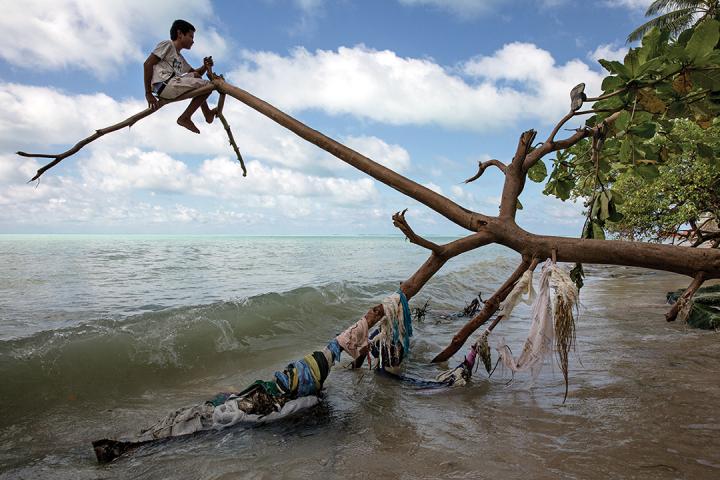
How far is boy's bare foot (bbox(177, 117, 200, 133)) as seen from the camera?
4.42 meters

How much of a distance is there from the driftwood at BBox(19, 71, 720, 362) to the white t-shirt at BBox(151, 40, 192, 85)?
30cm

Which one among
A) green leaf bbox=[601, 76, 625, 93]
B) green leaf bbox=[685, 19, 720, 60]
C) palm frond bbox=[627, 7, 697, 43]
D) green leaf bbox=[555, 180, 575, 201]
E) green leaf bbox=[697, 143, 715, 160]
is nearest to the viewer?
green leaf bbox=[685, 19, 720, 60]

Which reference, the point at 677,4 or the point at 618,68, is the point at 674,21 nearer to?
the point at 677,4

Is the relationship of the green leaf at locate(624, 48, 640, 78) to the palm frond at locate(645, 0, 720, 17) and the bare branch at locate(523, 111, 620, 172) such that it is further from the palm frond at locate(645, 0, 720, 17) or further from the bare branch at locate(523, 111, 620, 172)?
the palm frond at locate(645, 0, 720, 17)

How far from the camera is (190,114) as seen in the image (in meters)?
4.36

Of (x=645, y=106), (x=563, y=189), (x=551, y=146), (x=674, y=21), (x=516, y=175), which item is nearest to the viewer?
(x=645, y=106)

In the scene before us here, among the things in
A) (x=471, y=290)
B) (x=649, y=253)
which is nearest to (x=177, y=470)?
(x=649, y=253)

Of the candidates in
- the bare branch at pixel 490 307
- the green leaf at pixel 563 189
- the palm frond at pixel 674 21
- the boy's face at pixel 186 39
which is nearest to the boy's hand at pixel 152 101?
the boy's face at pixel 186 39

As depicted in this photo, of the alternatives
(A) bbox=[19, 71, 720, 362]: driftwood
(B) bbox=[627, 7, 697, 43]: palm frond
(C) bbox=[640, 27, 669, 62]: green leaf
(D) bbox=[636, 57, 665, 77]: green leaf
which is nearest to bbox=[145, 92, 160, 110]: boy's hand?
(A) bbox=[19, 71, 720, 362]: driftwood

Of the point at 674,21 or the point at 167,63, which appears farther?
the point at 674,21

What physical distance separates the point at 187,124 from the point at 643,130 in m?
3.99

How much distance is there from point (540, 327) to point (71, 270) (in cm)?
1654

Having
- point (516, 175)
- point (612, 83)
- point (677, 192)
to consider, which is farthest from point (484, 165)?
point (677, 192)

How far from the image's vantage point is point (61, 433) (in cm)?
361
